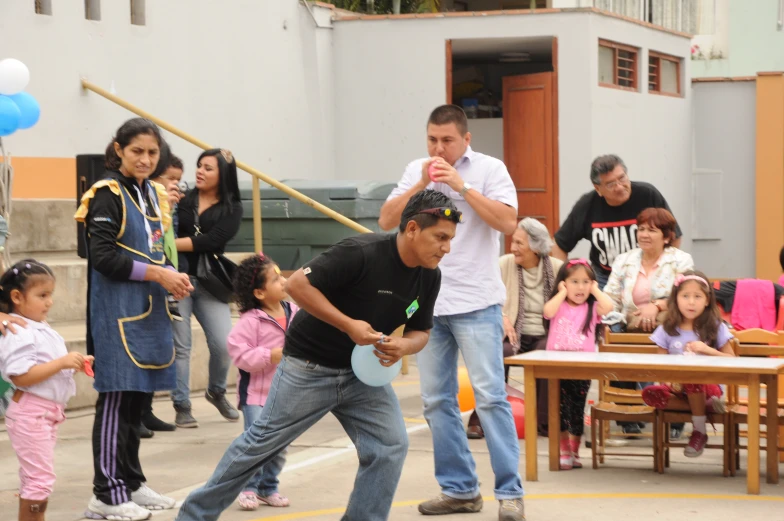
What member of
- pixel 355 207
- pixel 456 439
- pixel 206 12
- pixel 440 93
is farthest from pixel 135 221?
pixel 440 93

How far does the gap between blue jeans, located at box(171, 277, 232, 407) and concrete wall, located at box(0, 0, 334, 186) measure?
12.3ft

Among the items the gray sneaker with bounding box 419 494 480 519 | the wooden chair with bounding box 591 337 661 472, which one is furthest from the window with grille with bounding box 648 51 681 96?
the gray sneaker with bounding box 419 494 480 519

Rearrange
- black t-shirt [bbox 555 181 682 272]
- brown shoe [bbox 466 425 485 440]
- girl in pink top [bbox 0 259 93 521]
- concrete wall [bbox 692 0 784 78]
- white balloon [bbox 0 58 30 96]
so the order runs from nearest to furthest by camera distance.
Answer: girl in pink top [bbox 0 259 93 521], brown shoe [bbox 466 425 485 440], black t-shirt [bbox 555 181 682 272], white balloon [bbox 0 58 30 96], concrete wall [bbox 692 0 784 78]

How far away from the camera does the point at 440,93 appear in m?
16.4

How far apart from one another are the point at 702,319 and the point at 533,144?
31.2 ft

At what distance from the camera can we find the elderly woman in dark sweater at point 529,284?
329 inches

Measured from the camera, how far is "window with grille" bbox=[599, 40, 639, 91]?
1694cm

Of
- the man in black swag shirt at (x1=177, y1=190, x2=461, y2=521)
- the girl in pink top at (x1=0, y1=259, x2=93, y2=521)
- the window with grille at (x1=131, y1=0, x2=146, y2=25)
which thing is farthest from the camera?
the window with grille at (x1=131, y1=0, x2=146, y2=25)

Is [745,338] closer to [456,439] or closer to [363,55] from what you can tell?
[456,439]

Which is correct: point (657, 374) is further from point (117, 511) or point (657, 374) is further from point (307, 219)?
point (307, 219)

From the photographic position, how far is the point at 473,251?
19.6 ft

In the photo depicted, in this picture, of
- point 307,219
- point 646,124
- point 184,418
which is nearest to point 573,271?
point 184,418

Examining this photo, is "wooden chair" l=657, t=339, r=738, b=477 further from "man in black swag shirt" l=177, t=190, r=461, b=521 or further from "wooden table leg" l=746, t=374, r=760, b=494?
"man in black swag shirt" l=177, t=190, r=461, b=521

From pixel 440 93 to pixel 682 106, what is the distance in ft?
15.8
